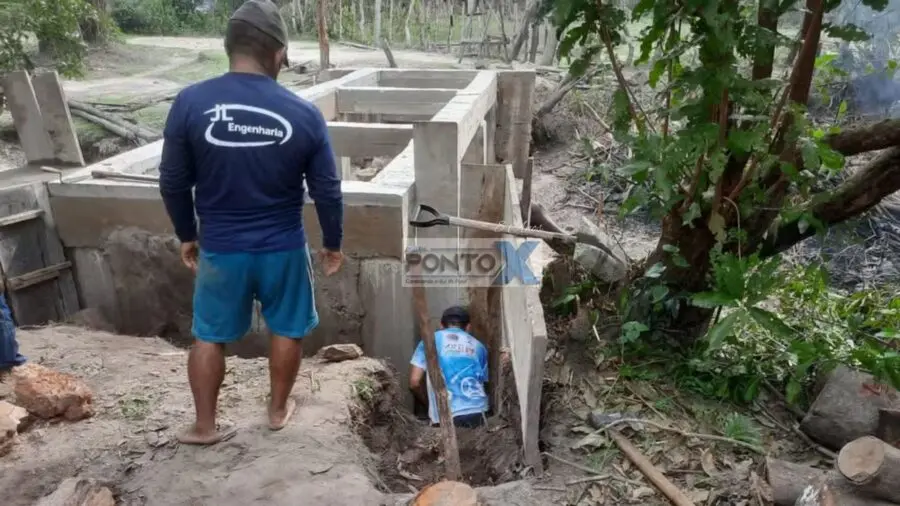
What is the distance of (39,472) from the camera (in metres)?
3.00

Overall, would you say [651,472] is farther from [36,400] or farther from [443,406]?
[36,400]

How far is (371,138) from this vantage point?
614 cm

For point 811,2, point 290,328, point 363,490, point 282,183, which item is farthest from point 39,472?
point 811,2

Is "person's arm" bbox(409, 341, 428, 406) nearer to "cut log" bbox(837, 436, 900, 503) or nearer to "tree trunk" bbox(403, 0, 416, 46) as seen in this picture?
"cut log" bbox(837, 436, 900, 503)

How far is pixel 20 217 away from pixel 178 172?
8.75 feet

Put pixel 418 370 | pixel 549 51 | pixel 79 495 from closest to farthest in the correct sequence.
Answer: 1. pixel 79 495
2. pixel 418 370
3. pixel 549 51

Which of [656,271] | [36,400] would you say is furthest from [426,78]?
[36,400]

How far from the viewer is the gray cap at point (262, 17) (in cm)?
274

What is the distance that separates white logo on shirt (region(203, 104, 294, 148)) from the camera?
266 cm

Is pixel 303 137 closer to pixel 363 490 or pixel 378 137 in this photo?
pixel 363 490

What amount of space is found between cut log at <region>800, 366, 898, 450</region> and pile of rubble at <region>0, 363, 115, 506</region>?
368cm

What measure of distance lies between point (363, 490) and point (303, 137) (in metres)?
1.59

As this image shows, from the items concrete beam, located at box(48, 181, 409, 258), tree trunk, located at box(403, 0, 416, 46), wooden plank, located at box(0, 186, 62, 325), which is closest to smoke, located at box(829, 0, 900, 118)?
concrete beam, located at box(48, 181, 409, 258)

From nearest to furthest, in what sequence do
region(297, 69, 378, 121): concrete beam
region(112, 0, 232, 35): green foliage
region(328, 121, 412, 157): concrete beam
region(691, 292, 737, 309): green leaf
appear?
region(691, 292, 737, 309): green leaf, region(328, 121, 412, 157): concrete beam, region(297, 69, 378, 121): concrete beam, region(112, 0, 232, 35): green foliage
